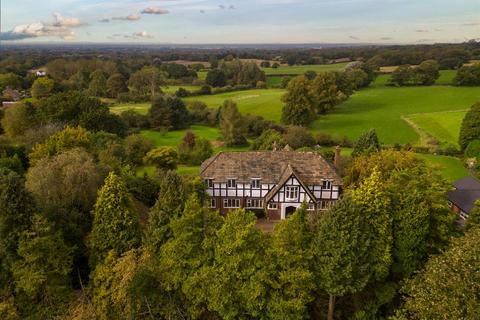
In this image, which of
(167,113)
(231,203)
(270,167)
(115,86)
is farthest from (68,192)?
(115,86)

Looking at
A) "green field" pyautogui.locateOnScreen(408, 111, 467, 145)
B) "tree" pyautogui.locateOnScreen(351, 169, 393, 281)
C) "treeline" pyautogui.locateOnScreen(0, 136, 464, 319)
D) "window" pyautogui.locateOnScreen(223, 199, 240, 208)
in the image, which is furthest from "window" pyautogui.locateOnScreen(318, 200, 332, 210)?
"green field" pyautogui.locateOnScreen(408, 111, 467, 145)

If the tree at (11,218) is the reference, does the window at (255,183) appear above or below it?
below

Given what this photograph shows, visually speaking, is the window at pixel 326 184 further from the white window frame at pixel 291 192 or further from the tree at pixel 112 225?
the tree at pixel 112 225

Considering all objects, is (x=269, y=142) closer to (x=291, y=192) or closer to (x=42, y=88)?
(x=291, y=192)

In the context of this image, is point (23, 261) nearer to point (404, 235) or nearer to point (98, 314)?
point (98, 314)

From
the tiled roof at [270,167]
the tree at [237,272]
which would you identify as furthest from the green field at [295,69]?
the tree at [237,272]

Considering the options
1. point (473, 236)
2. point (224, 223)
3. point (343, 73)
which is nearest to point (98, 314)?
point (224, 223)
